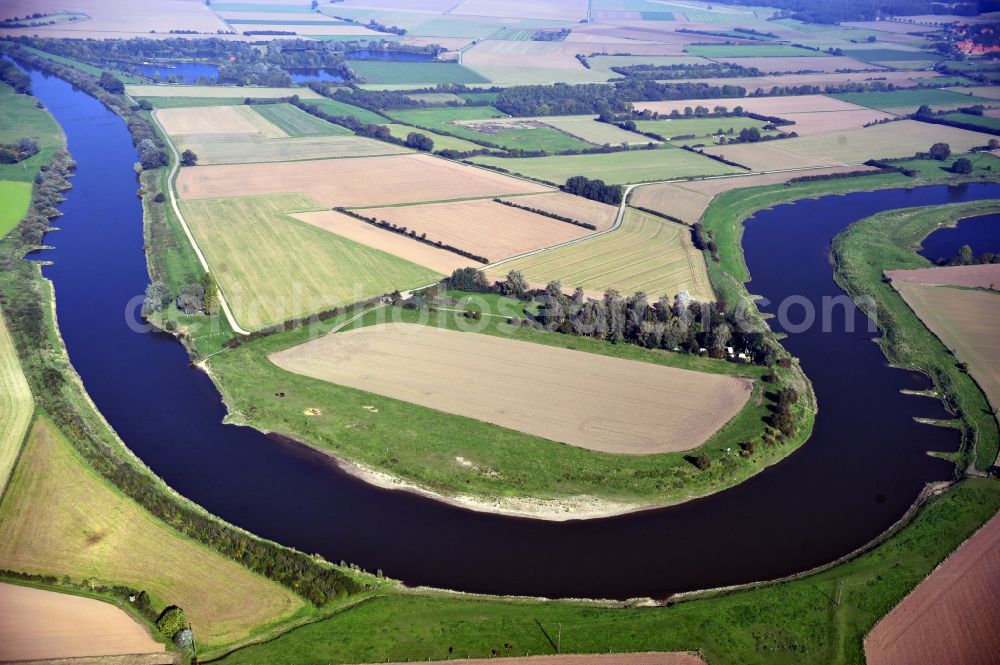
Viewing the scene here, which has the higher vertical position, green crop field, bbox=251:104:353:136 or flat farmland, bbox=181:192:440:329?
green crop field, bbox=251:104:353:136

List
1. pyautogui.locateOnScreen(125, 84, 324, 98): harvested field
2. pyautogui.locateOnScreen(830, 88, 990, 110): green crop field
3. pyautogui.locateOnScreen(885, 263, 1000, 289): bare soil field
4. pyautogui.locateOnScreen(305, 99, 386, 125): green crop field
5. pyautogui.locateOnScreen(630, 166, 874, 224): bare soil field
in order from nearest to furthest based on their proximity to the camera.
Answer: pyautogui.locateOnScreen(885, 263, 1000, 289): bare soil field, pyautogui.locateOnScreen(630, 166, 874, 224): bare soil field, pyautogui.locateOnScreen(305, 99, 386, 125): green crop field, pyautogui.locateOnScreen(125, 84, 324, 98): harvested field, pyautogui.locateOnScreen(830, 88, 990, 110): green crop field

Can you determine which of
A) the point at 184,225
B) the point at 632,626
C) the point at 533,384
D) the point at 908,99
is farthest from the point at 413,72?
the point at 632,626

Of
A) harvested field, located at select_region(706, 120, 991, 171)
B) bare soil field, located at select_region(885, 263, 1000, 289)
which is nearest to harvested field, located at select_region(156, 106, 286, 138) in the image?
harvested field, located at select_region(706, 120, 991, 171)

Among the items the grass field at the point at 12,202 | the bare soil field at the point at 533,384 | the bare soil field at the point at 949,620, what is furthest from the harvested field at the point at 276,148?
the bare soil field at the point at 949,620

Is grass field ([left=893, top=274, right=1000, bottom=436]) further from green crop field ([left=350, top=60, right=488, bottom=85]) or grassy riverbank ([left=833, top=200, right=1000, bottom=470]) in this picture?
green crop field ([left=350, top=60, right=488, bottom=85])

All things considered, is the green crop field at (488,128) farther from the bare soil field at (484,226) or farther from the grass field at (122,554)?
the grass field at (122,554)

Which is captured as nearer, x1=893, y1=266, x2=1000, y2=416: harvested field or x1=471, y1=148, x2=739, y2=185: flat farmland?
x1=893, y1=266, x2=1000, y2=416: harvested field

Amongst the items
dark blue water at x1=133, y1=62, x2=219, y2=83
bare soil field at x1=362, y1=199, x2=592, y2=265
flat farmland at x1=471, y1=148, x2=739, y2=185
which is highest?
dark blue water at x1=133, y1=62, x2=219, y2=83
